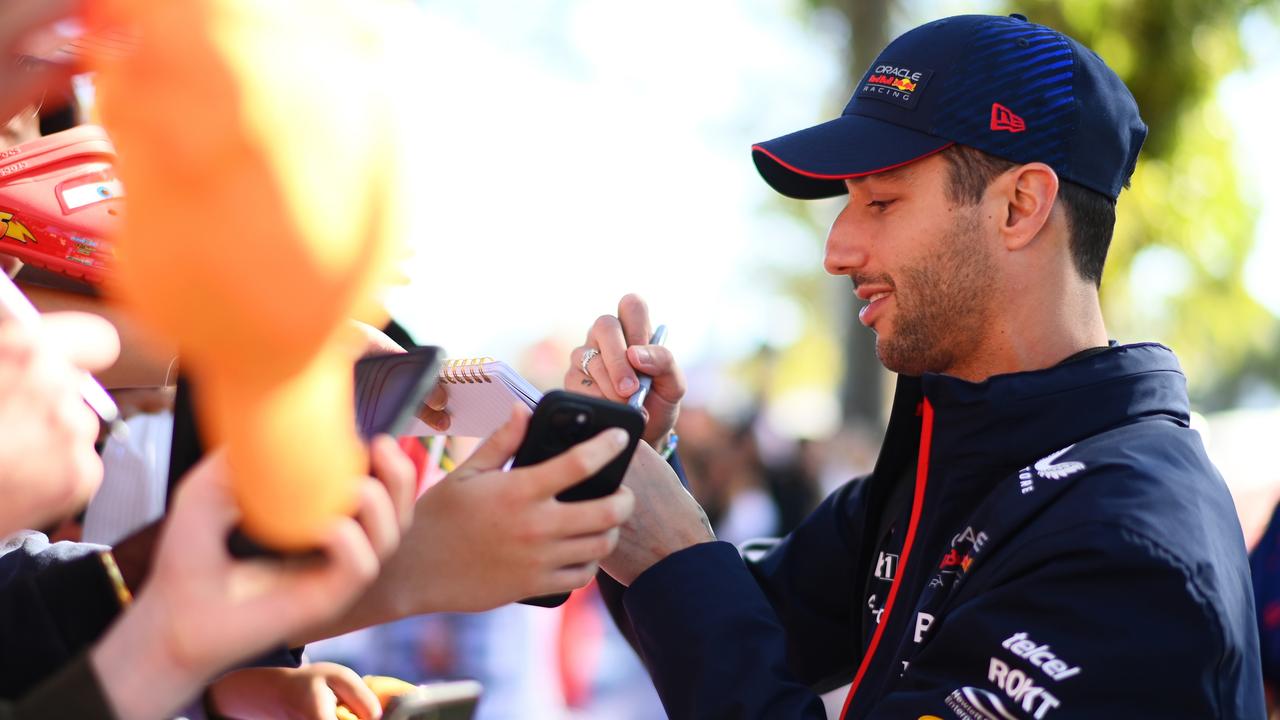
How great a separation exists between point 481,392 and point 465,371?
0.15 feet

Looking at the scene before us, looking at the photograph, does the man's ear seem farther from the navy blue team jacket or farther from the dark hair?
the navy blue team jacket

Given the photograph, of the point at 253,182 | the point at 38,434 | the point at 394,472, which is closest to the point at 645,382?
the point at 394,472

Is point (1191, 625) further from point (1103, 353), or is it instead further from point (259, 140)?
point (259, 140)

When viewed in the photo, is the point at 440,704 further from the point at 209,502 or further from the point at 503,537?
the point at 209,502

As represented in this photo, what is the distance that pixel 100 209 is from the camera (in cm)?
183

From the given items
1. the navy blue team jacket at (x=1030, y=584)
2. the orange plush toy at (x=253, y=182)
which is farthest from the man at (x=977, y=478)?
the orange plush toy at (x=253, y=182)

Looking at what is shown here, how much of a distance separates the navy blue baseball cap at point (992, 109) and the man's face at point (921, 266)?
0.27 feet

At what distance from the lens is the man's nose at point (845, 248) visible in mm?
2238

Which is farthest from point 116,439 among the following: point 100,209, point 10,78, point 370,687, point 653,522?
point 10,78

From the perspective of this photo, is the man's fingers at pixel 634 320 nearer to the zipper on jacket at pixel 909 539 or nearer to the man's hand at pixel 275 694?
the zipper on jacket at pixel 909 539

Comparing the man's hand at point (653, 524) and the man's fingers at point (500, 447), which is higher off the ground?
the man's fingers at point (500, 447)

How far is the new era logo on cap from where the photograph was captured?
6.78 feet

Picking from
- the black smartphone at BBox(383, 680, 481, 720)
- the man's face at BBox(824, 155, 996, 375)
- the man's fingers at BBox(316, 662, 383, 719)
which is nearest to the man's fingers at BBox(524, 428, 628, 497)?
the black smartphone at BBox(383, 680, 481, 720)

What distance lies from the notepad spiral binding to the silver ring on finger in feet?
1.22
